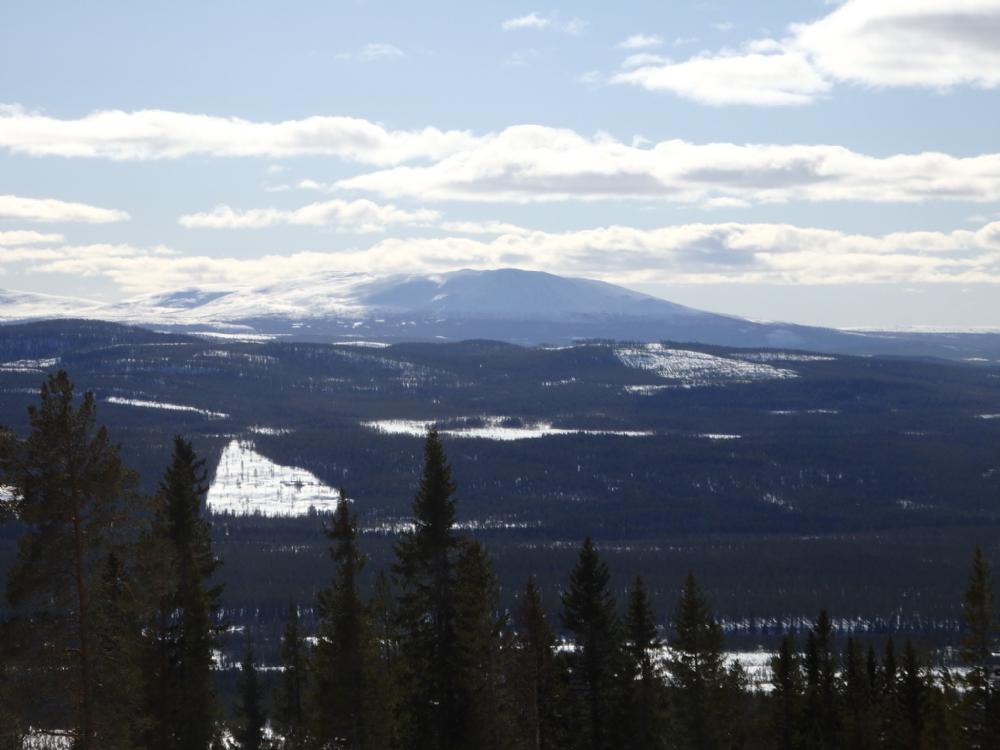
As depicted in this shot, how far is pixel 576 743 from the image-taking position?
48625 mm

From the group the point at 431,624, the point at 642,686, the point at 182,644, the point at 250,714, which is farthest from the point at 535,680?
the point at 250,714

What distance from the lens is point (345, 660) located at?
1732 inches

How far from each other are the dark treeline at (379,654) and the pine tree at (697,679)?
0.32ft

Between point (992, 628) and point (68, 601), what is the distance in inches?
1244

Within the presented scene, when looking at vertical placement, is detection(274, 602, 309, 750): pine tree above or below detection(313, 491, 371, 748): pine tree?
below

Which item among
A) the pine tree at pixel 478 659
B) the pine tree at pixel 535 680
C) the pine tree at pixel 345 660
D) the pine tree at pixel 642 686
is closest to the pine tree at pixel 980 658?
the pine tree at pixel 642 686

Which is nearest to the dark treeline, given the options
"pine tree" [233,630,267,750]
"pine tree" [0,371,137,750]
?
"pine tree" [0,371,137,750]

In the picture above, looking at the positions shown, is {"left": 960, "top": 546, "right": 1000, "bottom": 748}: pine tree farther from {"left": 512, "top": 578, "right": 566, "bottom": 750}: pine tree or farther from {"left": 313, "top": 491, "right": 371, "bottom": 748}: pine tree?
{"left": 313, "top": 491, "right": 371, "bottom": 748}: pine tree

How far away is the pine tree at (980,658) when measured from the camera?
43.8 meters

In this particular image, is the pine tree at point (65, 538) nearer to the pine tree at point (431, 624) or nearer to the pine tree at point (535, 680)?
the pine tree at point (431, 624)

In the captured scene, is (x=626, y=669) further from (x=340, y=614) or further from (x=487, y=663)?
(x=340, y=614)

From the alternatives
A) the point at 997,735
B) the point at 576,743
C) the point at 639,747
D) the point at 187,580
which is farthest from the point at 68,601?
the point at 997,735

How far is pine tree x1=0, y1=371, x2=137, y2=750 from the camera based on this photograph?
30359mm

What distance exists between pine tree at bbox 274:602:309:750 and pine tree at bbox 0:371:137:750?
23251 mm
